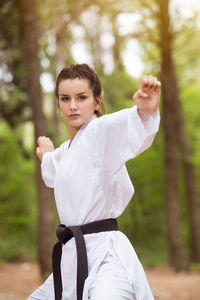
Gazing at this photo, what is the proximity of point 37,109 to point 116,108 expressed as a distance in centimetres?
746

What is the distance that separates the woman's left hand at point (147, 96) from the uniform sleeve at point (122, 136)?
4 cm

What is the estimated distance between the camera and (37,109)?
9938mm

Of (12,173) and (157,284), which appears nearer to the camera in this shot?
(157,284)

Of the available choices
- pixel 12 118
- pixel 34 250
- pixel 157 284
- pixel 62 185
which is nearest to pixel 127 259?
pixel 62 185

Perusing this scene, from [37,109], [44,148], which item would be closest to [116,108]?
[37,109]

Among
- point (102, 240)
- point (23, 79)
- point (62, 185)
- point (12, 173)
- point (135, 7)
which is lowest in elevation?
point (12, 173)

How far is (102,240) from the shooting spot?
271cm

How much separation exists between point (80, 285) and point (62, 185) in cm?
53

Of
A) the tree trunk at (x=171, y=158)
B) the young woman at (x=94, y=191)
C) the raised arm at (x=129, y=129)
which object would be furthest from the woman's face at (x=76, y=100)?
the tree trunk at (x=171, y=158)

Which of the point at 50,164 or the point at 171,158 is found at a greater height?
the point at 50,164

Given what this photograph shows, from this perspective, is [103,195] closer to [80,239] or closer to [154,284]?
[80,239]

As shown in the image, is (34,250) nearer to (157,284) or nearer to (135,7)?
(157,284)

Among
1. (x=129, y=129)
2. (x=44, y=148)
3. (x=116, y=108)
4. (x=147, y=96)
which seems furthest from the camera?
(x=116, y=108)

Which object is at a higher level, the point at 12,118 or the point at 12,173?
the point at 12,118
